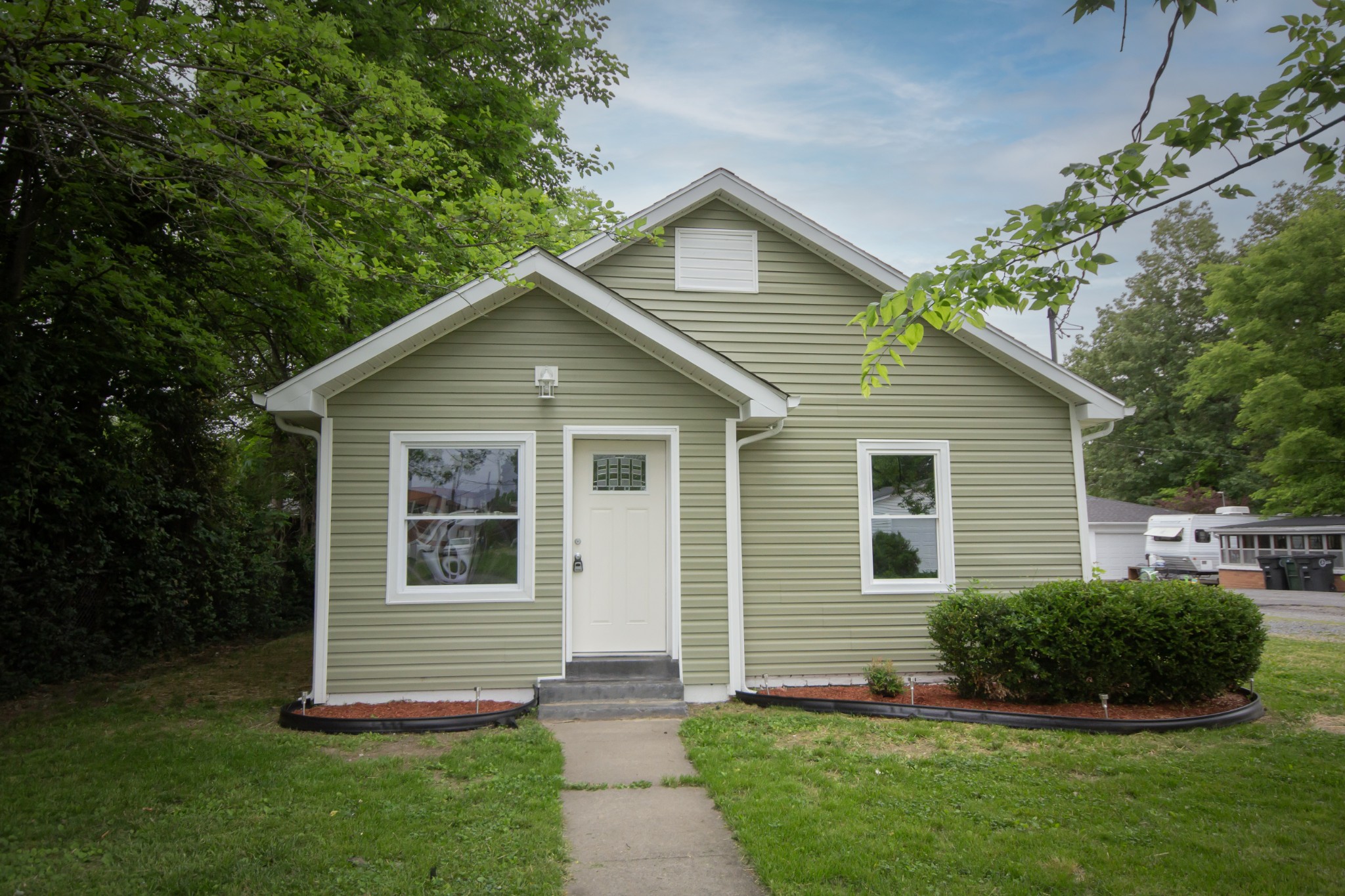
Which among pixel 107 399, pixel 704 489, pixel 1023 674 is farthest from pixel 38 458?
pixel 1023 674

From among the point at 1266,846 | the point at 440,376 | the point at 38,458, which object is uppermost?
the point at 440,376

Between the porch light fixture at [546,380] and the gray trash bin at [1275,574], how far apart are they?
28.1m

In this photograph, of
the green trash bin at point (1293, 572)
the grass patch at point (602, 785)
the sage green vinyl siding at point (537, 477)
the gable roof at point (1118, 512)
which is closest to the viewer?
the grass patch at point (602, 785)

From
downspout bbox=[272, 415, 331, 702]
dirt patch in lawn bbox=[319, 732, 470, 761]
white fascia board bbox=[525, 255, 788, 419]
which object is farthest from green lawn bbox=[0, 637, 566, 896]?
white fascia board bbox=[525, 255, 788, 419]

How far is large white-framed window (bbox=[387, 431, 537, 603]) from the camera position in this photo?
7926 mm

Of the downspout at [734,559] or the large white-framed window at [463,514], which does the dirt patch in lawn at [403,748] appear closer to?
the large white-framed window at [463,514]

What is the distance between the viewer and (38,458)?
8.56m

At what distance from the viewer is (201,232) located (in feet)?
27.5

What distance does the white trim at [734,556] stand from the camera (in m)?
8.16

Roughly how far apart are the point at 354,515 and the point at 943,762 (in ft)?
18.4

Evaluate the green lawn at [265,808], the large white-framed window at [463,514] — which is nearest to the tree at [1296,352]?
the large white-framed window at [463,514]

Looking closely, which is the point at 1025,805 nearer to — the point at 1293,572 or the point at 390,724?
the point at 390,724

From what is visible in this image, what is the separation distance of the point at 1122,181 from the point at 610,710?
Answer: 5884 mm

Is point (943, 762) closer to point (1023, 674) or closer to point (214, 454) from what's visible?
point (1023, 674)
